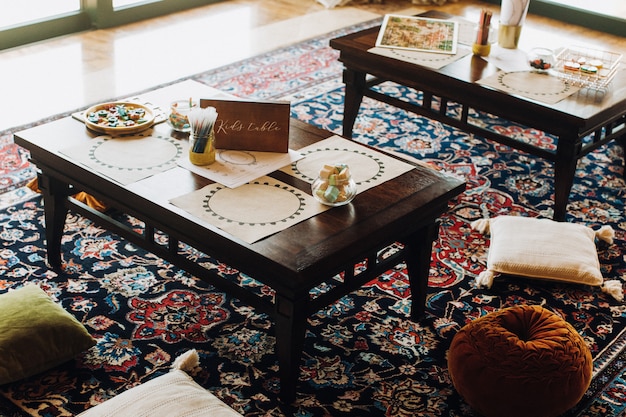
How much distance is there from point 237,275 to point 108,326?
0.43m

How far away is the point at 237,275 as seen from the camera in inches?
99.0

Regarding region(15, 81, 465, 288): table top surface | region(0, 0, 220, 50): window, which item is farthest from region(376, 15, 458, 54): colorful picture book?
region(0, 0, 220, 50): window

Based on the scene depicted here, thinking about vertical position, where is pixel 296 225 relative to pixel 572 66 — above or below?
below

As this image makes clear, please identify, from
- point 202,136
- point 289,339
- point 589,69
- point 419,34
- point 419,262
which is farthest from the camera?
point 419,34

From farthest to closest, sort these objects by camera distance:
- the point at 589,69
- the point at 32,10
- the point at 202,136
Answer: the point at 32,10
the point at 589,69
the point at 202,136

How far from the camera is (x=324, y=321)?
2332mm

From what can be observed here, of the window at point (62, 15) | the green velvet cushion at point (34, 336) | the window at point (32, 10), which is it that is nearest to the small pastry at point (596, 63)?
the green velvet cushion at point (34, 336)

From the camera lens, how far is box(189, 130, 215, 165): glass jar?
7.09 ft

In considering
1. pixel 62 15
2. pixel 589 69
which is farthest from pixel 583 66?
pixel 62 15

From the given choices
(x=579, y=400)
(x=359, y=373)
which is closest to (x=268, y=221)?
(x=359, y=373)

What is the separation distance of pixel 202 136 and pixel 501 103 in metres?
1.12

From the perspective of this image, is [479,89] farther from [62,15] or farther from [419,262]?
[62,15]

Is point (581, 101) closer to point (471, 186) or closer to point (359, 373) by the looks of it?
point (471, 186)

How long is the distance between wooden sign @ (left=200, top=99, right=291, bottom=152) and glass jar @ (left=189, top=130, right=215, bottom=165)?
0.21 ft
